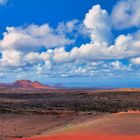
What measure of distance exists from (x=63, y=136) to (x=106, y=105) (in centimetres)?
3954

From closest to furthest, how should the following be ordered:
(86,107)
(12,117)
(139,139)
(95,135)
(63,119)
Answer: (139,139) → (95,135) → (63,119) → (12,117) → (86,107)

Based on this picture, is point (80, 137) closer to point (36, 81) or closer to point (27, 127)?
point (27, 127)

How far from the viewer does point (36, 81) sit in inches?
7869

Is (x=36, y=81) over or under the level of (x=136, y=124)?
over

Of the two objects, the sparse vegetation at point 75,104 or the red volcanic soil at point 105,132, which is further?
the sparse vegetation at point 75,104

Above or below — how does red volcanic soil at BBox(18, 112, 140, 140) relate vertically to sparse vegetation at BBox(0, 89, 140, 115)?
below

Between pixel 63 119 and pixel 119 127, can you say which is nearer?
pixel 119 127

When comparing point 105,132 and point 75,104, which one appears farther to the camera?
point 75,104

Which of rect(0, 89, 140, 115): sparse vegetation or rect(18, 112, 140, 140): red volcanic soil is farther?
rect(0, 89, 140, 115): sparse vegetation

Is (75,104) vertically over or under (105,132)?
over

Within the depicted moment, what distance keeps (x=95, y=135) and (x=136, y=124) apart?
5.81 metres

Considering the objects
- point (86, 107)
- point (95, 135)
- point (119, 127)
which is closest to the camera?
point (95, 135)

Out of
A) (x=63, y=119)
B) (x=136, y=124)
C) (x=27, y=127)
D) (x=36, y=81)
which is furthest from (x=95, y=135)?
(x=36, y=81)

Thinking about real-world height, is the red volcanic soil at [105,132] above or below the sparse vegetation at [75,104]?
below
